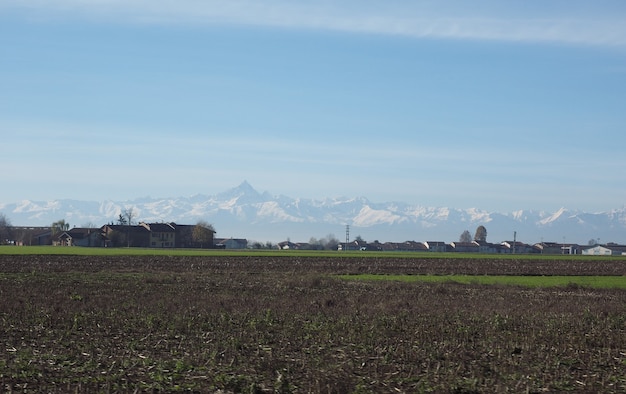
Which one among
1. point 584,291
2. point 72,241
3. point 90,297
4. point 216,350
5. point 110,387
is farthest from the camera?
point 72,241

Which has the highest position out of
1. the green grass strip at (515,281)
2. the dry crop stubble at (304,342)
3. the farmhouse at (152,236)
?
the farmhouse at (152,236)

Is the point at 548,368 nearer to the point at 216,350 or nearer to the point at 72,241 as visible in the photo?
the point at 216,350

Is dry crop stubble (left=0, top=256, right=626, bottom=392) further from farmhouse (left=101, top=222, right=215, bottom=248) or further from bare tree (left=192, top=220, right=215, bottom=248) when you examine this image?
bare tree (left=192, top=220, right=215, bottom=248)

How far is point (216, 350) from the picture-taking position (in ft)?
62.8

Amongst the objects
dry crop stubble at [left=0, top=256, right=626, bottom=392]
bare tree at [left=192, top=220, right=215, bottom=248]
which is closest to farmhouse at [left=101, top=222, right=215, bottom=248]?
bare tree at [left=192, top=220, right=215, bottom=248]

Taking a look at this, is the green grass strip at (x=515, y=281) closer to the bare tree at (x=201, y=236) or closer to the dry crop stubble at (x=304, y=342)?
the dry crop stubble at (x=304, y=342)

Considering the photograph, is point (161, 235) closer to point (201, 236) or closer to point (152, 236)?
point (152, 236)

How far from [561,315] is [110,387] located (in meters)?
19.0

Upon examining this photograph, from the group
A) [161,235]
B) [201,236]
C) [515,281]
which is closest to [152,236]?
[161,235]

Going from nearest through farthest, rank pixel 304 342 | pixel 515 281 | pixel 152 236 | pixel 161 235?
pixel 304 342, pixel 515 281, pixel 152 236, pixel 161 235

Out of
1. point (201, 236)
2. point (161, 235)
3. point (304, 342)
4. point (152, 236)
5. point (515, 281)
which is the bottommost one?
point (304, 342)

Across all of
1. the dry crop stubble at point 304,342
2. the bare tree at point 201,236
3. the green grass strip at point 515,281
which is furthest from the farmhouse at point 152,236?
the dry crop stubble at point 304,342

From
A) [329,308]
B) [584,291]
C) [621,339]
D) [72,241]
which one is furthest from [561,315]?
[72,241]

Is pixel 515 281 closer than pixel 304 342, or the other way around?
pixel 304 342
